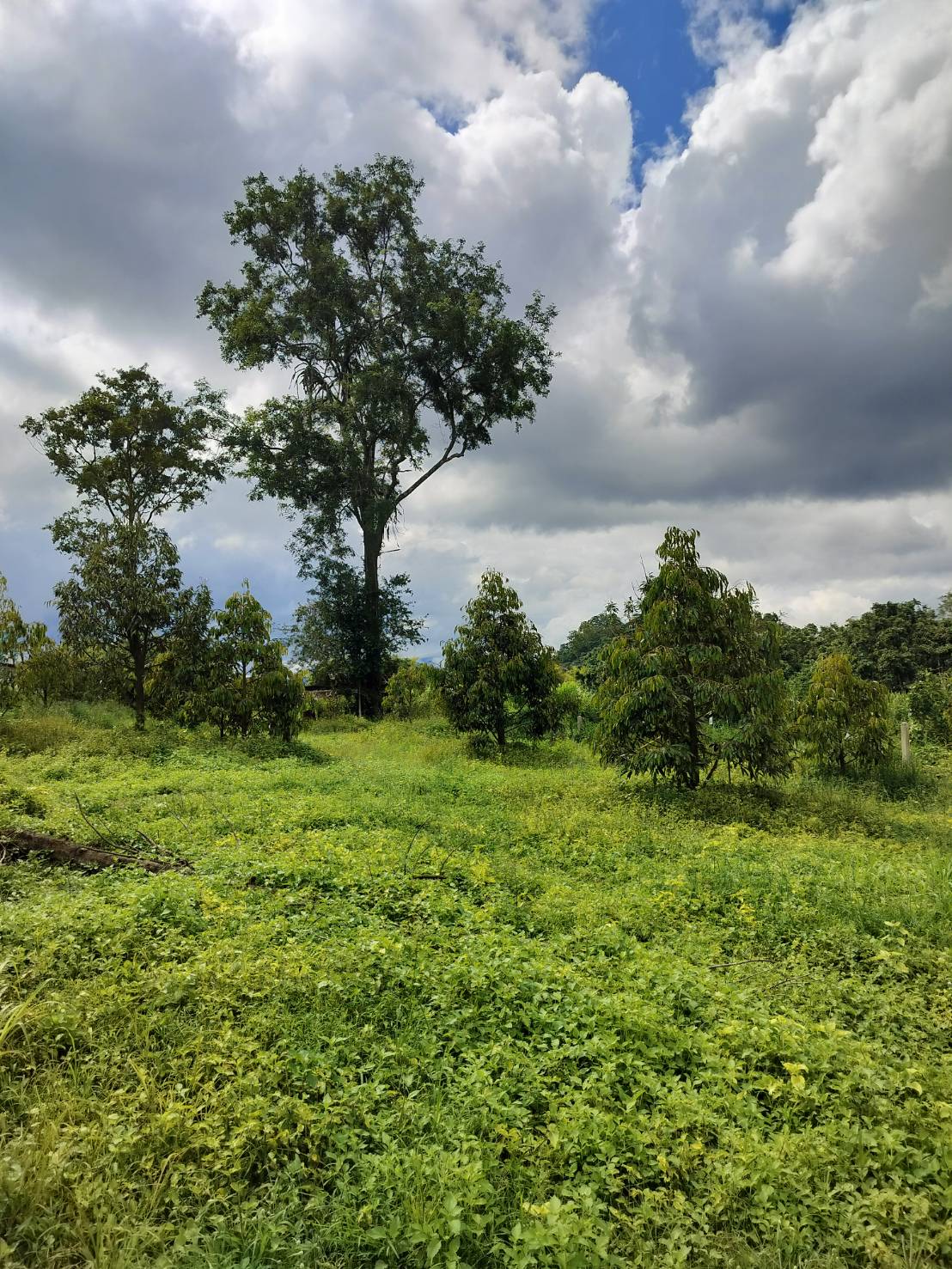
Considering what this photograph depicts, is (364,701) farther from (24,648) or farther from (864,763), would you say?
(864,763)

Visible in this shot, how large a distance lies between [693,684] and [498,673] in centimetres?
703

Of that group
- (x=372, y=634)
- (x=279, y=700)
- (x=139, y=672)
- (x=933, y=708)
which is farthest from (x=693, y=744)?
(x=372, y=634)

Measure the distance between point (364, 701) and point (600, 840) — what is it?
21353 millimetres

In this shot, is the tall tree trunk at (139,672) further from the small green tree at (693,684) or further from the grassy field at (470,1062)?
the small green tree at (693,684)

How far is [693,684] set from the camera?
36.1ft

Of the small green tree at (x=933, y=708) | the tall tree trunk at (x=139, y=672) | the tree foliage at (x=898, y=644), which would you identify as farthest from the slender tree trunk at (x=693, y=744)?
the tree foliage at (x=898, y=644)

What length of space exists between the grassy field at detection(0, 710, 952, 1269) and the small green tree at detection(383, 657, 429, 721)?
18.9m

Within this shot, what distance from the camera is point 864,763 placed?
13945 millimetres

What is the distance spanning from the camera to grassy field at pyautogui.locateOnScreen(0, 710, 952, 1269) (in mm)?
2697

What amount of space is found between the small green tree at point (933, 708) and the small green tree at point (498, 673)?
35.3 ft

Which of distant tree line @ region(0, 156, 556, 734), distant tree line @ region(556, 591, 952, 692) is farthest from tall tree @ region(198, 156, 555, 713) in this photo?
distant tree line @ region(556, 591, 952, 692)

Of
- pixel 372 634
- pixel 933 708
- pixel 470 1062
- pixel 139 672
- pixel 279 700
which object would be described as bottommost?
pixel 470 1062

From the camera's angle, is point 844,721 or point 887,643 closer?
point 844,721

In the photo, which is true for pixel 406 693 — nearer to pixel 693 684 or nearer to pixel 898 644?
pixel 693 684
